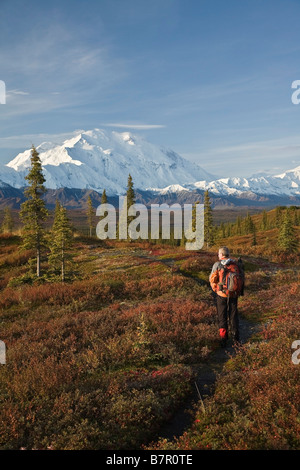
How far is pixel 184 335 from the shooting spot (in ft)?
33.8

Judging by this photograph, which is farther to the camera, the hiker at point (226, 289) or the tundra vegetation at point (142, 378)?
the hiker at point (226, 289)

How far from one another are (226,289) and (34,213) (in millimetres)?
21589

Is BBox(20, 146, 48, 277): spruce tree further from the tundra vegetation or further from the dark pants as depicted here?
the dark pants

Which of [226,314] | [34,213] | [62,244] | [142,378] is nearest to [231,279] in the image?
[226,314]

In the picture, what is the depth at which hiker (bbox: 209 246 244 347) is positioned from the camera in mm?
9641

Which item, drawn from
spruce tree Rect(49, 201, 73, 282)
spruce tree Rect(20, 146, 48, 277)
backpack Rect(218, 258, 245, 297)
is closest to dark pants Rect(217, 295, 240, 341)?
backpack Rect(218, 258, 245, 297)

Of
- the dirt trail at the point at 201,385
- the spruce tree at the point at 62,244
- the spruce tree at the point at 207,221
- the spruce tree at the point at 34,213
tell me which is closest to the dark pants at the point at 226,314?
the dirt trail at the point at 201,385

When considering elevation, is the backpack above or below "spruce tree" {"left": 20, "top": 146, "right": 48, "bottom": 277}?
below

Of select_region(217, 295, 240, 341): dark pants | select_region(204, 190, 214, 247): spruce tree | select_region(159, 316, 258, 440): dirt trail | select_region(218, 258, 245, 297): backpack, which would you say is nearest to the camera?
select_region(159, 316, 258, 440): dirt trail

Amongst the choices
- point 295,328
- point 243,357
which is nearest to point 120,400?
point 243,357

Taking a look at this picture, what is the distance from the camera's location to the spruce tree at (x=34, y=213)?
25750 millimetres

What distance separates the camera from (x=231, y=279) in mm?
9602

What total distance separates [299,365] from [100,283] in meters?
14.7

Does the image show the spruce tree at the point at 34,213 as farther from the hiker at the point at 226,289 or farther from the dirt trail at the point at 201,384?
the dirt trail at the point at 201,384
